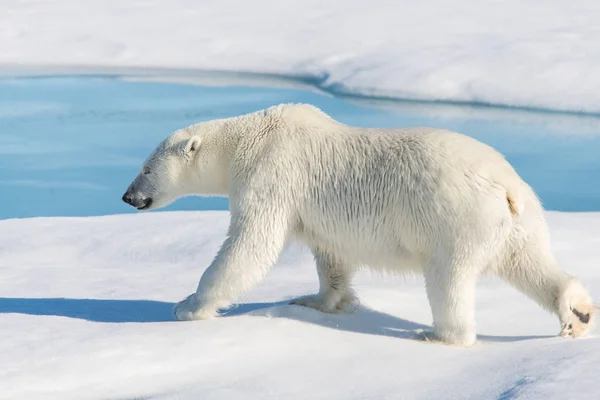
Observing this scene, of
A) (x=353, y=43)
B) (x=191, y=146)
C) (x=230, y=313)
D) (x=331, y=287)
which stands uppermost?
(x=353, y=43)

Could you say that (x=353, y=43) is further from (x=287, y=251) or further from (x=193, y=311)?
(x=193, y=311)

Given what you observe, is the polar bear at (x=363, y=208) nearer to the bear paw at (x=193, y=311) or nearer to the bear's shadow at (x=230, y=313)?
the bear paw at (x=193, y=311)

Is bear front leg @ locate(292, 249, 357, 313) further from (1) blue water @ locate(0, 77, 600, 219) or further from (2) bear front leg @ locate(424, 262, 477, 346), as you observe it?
(1) blue water @ locate(0, 77, 600, 219)

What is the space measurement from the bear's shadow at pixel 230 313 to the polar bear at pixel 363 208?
0.12 metres

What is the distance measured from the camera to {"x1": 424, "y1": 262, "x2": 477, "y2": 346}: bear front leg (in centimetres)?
338

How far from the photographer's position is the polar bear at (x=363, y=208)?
338 centimetres

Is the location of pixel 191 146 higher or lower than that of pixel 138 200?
higher

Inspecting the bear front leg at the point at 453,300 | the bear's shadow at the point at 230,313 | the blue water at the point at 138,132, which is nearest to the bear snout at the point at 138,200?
the bear's shadow at the point at 230,313

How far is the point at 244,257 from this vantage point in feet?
12.0

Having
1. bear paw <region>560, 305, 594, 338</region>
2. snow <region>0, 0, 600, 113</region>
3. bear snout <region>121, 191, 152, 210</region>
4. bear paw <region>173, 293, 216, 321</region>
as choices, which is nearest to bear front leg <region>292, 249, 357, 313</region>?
bear paw <region>173, 293, 216, 321</region>

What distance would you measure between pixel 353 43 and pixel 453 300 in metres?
9.70

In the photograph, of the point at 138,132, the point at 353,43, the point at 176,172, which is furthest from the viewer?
the point at 353,43

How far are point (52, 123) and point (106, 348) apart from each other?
25.4 feet

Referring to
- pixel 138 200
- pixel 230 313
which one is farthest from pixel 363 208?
pixel 138 200
